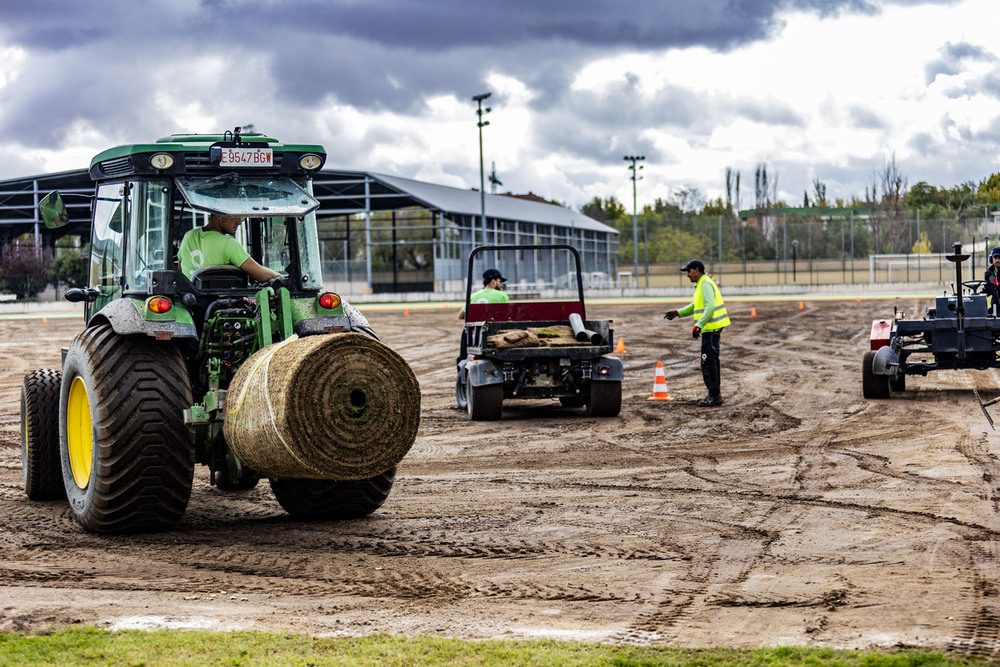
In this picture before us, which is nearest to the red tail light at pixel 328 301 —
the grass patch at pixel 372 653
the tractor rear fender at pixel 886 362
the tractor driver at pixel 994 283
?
the grass patch at pixel 372 653

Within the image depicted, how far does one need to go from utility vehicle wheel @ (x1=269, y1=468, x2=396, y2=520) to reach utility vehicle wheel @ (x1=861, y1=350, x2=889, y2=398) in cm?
892

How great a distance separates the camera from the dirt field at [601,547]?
18.1 ft

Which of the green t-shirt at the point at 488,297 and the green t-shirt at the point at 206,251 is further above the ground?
the green t-shirt at the point at 206,251

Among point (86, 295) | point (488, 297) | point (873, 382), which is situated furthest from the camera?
point (873, 382)

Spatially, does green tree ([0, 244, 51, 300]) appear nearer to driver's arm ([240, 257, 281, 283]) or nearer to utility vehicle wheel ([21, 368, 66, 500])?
utility vehicle wheel ([21, 368, 66, 500])

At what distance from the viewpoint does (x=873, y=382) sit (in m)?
15.1

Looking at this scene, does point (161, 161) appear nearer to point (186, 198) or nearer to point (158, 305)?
point (186, 198)

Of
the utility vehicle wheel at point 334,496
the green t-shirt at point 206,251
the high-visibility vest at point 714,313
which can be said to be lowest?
the utility vehicle wheel at point 334,496

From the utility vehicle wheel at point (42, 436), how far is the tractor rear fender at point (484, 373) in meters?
5.50

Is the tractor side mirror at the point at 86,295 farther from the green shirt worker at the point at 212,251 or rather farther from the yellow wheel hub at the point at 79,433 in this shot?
the green shirt worker at the point at 212,251

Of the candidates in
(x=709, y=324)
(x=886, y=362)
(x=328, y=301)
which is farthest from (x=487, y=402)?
(x=328, y=301)

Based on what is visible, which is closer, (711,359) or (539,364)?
(539,364)

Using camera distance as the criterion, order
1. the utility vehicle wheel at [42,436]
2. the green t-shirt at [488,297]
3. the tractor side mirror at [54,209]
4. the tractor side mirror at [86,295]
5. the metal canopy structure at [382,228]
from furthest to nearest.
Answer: the metal canopy structure at [382,228] < the green t-shirt at [488,297] < the utility vehicle wheel at [42,436] < the tractor side mirror at [86,295] < the tractor side mirror at [54,209]

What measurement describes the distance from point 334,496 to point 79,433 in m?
1.86
